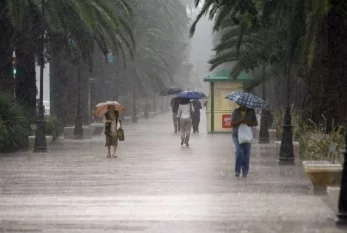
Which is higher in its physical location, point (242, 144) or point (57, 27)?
point (57, 27)

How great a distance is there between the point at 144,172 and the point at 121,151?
8.14 meters

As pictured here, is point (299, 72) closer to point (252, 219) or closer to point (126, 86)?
point (252, 219)

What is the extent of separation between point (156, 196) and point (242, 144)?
398 cm

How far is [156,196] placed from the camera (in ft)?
49.4

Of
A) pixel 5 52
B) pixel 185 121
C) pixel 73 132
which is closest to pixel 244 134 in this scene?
pixel 185 121

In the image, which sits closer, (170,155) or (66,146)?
(170,155)

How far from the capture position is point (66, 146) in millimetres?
31516

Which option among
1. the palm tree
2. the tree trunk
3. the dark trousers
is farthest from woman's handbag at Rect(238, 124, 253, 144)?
the dark trousers

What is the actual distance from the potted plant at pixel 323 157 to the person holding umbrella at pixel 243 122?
4.89 feet

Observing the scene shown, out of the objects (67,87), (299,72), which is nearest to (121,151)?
(299,72)

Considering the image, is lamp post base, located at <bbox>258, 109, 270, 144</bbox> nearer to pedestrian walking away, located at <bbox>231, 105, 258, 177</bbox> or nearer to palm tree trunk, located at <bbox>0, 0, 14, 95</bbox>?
palm tree trunk, located at <bbox>0, 0, 14, 95</bbox>

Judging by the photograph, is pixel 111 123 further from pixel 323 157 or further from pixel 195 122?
pixel 195 122

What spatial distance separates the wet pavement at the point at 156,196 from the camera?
1164cm

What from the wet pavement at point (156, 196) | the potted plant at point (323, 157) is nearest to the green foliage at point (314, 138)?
the potted plant at point (323, 157)
